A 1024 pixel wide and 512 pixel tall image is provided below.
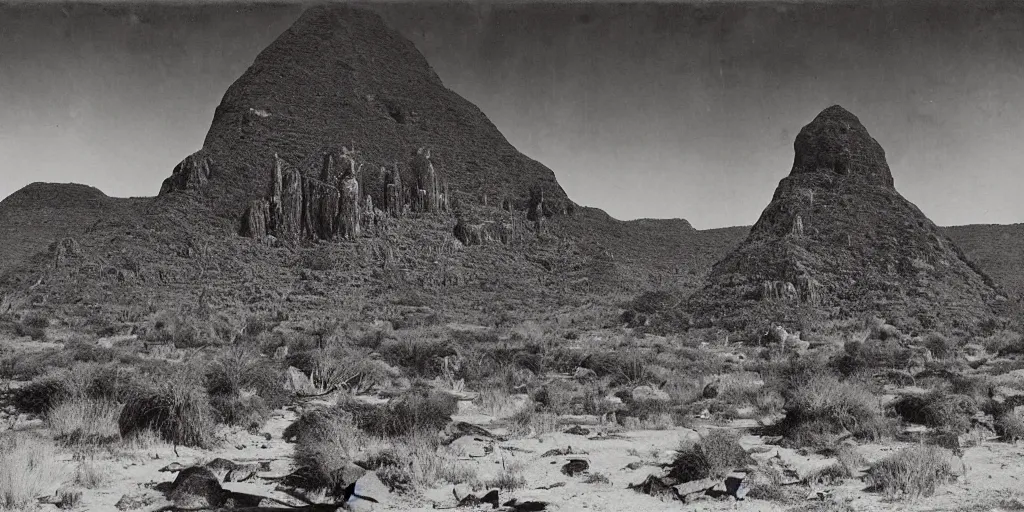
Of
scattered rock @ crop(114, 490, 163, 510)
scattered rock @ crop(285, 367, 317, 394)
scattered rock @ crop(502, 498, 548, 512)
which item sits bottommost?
scattered rock @ crop(502, 498, 548, 512)

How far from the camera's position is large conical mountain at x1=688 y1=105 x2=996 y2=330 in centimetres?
3559

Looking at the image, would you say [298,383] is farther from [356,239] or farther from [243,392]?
[356,239]

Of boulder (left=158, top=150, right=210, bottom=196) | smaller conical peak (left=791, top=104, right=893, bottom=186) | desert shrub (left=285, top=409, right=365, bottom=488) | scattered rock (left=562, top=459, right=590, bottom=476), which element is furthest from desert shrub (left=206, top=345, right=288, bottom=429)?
boulder (left=158, top=150, right=210, bottom=196)

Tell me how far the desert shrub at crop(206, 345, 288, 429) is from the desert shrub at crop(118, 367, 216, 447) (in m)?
0.86

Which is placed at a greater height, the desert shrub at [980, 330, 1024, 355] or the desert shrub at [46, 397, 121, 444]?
the desert shrub at [46, 397, 121, 444]

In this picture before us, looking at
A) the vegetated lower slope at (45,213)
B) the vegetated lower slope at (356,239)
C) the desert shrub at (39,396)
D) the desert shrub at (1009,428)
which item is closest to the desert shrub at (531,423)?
the desert shrub at (1009,428)

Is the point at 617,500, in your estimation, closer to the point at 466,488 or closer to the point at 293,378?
the point at 466,488

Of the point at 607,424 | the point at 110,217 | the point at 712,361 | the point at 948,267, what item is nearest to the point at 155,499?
the point at 607,424

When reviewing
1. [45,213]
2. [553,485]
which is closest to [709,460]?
[553,485]

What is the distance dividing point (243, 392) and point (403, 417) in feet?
Answer: 15.2

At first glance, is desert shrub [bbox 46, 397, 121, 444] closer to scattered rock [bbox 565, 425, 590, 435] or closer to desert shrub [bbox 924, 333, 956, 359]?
scattered rock [bbox 565, 425, 590, 435]

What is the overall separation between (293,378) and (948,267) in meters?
37.8

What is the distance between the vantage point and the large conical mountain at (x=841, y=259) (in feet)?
117

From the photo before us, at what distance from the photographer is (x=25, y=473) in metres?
7.87
